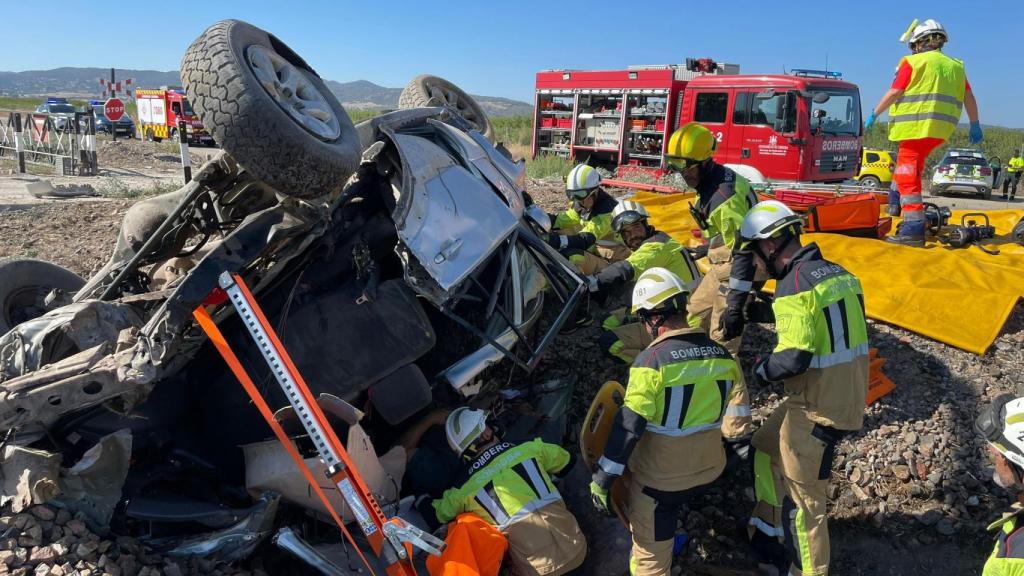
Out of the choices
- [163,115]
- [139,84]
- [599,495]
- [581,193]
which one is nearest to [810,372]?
[599,495]

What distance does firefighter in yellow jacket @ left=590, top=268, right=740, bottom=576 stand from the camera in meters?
2.71

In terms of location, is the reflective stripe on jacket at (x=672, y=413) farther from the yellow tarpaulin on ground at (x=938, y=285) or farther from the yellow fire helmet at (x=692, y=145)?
the yellow tarpaulin on ground at (x=938, y=285)

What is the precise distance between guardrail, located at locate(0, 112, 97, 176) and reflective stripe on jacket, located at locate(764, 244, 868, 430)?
15289 mm

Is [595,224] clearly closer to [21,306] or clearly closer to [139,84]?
[21,306]

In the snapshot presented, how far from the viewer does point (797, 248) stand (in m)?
3.20

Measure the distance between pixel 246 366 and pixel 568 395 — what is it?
6.44 feet

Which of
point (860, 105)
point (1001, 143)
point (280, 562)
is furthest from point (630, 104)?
point (1001, 143)

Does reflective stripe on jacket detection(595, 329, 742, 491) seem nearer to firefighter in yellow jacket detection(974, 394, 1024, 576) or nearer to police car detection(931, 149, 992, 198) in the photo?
firefighter in yellow jacket detection(974, 394, 1024, 576)

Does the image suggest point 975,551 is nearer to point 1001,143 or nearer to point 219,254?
point 219,254

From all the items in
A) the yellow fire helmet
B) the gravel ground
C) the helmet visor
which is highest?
the yellow fire helmet

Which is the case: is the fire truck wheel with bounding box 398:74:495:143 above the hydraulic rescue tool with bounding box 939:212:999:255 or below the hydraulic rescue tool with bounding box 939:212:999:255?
above

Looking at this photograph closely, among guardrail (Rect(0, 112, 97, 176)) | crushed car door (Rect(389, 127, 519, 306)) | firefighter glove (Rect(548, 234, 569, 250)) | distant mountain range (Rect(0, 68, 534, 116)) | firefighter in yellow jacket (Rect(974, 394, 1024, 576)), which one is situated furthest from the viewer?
distant mountain range (Rect(0, 68, 534, 116))

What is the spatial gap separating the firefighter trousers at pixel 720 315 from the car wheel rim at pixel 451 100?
2539 mm

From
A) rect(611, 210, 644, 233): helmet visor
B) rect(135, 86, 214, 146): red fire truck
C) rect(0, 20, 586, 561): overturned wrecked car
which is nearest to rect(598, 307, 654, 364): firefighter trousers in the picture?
rect(0, 20, 586, 561): overturned wrecked car
